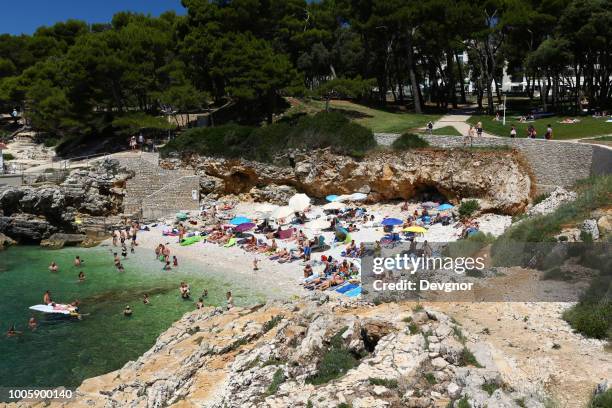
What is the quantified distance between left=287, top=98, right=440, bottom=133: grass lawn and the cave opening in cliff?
554 cm

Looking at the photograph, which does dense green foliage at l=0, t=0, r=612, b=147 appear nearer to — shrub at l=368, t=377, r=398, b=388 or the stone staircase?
the stone staircase

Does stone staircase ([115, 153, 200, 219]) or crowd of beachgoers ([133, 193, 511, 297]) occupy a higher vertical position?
stone staircase ([115, 153, 200, 219])

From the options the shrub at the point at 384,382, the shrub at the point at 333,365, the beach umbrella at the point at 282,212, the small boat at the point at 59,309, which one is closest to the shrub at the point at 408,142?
the beach umbrella at the point at 282,212

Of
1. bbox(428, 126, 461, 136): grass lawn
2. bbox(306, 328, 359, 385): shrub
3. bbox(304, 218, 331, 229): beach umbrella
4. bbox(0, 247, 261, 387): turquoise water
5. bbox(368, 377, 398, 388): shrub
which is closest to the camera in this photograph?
bbox(368, 377, 398, 388): shrub

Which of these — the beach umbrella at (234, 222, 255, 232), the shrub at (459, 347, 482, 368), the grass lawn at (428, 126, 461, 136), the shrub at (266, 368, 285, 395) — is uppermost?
the grass lawn at (428, 126, 461, 136)

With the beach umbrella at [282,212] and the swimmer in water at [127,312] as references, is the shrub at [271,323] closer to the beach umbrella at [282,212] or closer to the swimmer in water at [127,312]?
the swimmer in water at [127,312]

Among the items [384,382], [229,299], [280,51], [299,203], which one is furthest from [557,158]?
[280,51]

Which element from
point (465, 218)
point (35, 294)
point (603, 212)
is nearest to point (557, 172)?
point (465, 218)

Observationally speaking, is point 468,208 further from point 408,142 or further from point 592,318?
point 592,318

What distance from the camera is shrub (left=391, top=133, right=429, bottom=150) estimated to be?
3169 cm

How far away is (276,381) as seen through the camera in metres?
10.6

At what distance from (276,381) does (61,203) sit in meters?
28.7

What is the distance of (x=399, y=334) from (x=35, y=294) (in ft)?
64.4

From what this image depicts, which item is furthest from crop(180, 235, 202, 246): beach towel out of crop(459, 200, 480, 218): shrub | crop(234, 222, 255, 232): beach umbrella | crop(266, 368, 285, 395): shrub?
crop(266, 368, 285, 395): shrub
